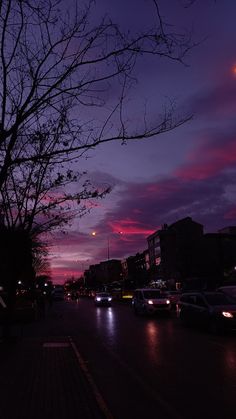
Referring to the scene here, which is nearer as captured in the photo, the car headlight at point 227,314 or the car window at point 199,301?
the car headlight at point 227,314

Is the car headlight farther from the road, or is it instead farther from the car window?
the car window

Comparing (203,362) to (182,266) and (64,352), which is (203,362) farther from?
(182,266)

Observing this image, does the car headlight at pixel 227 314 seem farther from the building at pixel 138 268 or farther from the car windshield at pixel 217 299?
the building at pixel 138 268

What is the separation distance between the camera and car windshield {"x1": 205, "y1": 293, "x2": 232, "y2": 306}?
23.3 m

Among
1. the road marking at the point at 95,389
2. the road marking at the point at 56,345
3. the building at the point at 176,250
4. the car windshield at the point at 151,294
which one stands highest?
the building at the point at 176,250

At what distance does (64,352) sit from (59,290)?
96848mm

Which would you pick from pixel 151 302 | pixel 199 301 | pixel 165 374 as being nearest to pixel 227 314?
pixel 199 301

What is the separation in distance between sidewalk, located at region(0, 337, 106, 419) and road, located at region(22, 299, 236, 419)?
0.39m

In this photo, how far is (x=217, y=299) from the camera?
23656 millimetres

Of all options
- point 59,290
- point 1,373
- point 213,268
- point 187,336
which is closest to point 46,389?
point 1,373

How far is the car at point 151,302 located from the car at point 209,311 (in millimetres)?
9082

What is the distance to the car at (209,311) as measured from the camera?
2170 cm

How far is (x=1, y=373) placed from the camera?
40.1 feet

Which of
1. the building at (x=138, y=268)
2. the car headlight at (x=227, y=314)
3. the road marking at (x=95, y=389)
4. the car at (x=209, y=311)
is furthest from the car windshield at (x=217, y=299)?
the building at (x=138, y=268)
